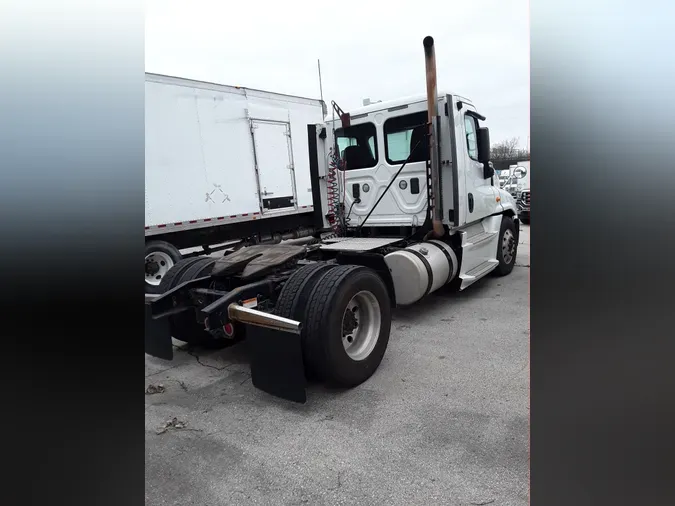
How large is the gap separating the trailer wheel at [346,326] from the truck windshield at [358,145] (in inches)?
120

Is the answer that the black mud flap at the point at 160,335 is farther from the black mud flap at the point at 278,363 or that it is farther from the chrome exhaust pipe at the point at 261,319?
the black mud flap at the point at 278,363

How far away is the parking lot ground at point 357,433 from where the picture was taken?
97.6 inches

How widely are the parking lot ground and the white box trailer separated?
14.4 feet

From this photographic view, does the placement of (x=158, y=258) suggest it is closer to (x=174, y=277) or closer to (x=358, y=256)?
(x=174, y=277)

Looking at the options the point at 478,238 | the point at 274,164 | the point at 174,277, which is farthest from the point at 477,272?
the point at 274,164

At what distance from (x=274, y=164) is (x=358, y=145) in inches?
153

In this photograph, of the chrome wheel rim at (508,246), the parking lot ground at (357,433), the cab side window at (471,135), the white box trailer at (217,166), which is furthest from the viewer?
the white box trailer at (217,166)

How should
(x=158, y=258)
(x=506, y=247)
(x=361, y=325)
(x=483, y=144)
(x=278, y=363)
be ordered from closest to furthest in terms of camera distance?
(x=278, y=363) → (x=361, y=325) → (x=483, y=144) → (x=506, y=247) → (x=158, y=258)

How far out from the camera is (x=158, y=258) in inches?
328

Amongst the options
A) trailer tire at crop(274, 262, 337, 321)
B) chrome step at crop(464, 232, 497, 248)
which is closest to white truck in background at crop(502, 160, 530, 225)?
chrome step at crop(464, 232, 497, 248)

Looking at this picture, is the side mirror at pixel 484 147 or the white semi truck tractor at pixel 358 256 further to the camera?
the side mirror at pixel 484 147

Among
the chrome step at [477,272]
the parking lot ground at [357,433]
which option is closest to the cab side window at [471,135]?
the chrome step at [477,272]
